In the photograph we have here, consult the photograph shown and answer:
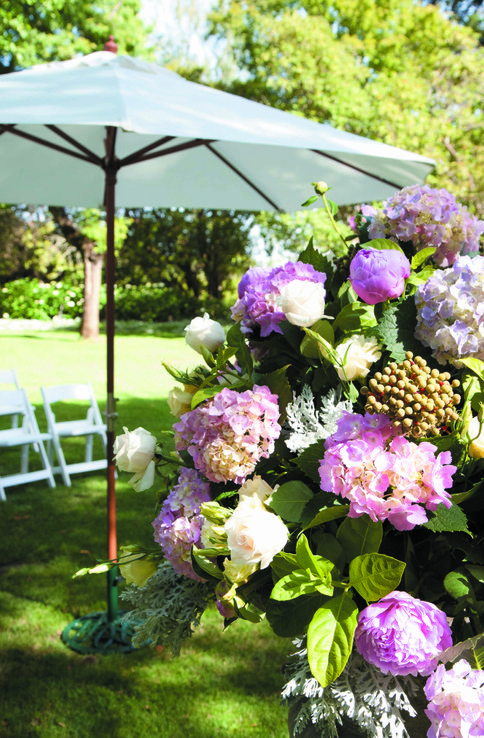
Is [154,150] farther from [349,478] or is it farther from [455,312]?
[349,478]

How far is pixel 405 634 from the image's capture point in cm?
76

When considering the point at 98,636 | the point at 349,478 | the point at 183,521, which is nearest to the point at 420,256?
the point at 349,478

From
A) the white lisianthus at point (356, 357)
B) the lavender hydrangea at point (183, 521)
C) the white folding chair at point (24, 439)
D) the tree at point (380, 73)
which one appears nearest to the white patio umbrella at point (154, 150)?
the lavender hydrangea at point (183, 521)

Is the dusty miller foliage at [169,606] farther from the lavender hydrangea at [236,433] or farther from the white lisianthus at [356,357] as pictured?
the white lisianthus at [356,357]

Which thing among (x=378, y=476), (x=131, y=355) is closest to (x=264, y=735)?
(x=378, y=476)

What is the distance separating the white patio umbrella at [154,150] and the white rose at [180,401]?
2.11 feet

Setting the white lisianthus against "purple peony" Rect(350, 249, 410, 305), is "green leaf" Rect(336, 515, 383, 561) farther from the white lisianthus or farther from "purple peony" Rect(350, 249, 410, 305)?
"purple peony" Rect(350, 249, 410, 305)

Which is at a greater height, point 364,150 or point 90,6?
point 90,6

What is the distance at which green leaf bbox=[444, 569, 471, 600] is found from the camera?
796 millimetres

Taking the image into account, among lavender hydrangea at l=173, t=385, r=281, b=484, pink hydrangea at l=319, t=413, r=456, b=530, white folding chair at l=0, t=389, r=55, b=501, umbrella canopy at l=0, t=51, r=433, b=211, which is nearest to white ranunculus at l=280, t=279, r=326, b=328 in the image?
lavender hydrangea at l=173, t=385, r=281, b=484

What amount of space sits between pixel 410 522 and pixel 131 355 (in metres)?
14.1

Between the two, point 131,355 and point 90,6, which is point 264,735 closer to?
point 131,355

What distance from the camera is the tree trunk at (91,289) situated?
15.5 meters

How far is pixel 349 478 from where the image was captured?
2.52 ft
